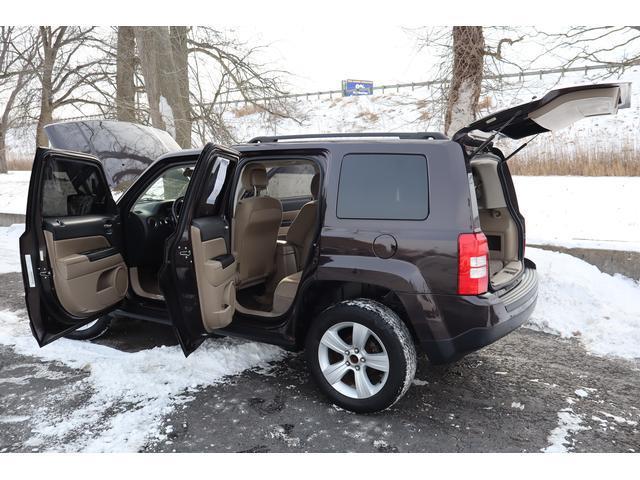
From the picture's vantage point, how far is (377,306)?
3049mm

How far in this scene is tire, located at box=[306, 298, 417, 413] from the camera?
2916 millimetres

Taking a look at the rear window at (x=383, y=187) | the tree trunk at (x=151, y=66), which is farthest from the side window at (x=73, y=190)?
the tree trunk at (x=151, y=66)

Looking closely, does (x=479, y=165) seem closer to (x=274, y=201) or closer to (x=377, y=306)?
(x=377, y=306)

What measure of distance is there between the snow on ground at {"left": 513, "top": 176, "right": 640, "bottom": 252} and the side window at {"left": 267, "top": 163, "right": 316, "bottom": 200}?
296cm

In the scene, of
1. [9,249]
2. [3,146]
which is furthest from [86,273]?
[3,146]

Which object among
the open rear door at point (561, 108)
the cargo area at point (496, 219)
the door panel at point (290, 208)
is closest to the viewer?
the open rear door at point (561, 108)

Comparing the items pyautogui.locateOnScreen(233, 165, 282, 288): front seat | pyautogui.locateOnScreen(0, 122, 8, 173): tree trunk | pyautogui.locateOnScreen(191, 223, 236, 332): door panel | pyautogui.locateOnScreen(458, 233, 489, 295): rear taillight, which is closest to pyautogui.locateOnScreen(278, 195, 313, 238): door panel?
pyautogui.locateOnScreen(233, 165, 282, 288): front seat

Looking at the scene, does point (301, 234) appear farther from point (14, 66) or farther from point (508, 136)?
point (14, 66)

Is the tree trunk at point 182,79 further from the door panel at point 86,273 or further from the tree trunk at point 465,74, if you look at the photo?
the door panel at point 86,273

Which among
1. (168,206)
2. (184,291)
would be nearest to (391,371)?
(184,291)

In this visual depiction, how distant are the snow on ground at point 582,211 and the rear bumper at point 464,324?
324cm

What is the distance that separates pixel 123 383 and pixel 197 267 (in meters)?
1.06

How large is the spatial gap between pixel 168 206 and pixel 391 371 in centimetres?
278

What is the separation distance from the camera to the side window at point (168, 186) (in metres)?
4.24
